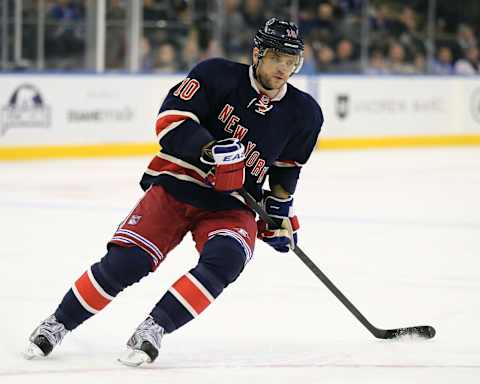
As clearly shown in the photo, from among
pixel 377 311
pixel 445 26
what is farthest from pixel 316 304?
pixel 445 26

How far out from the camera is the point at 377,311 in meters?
3.99

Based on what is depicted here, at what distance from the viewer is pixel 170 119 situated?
10.1ft

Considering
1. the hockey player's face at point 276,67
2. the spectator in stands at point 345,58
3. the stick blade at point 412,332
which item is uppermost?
the hockey player's face at point 276,67

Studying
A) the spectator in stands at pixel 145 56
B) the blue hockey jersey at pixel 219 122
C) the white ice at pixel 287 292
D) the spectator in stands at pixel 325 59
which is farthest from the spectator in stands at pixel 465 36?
the blue hockey jersey at pixel 219 122

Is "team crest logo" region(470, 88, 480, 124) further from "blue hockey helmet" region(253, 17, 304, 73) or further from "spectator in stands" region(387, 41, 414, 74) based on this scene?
"blue hockey helmet" region(253, 17, 304, 73)

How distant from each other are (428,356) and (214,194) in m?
0.80

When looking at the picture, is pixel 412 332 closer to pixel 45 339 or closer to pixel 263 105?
pixel 263 105

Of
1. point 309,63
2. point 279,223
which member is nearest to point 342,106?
point 309,63

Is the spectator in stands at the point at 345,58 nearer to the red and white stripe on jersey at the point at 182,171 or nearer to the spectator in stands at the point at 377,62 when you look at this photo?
the spectator in stands at the point at 377,62

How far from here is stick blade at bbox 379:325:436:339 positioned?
352 cm

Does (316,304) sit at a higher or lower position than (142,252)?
lower

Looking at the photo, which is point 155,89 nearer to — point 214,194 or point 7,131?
point 7,131

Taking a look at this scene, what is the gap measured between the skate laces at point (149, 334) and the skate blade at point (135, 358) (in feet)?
A: 0.05

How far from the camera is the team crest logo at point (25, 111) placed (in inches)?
347
